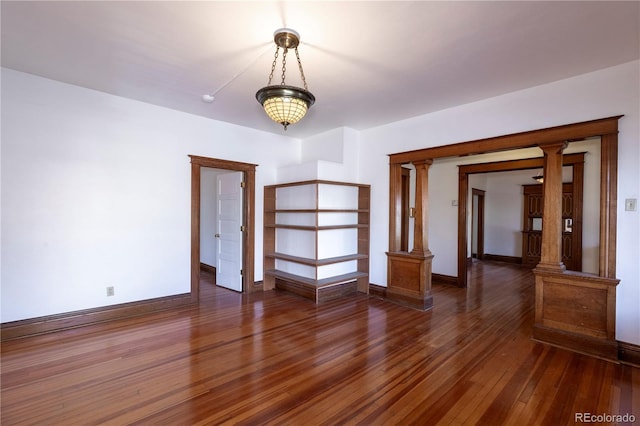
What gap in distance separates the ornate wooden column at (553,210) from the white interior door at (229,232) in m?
4.17

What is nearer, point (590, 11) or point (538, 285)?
point (590, 11)

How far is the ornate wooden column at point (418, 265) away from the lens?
4227mm

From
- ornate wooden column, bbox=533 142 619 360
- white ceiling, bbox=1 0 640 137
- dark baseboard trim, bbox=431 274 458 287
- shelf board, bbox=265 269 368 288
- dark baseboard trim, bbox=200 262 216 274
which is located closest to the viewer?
white ceiling, bbox=1 0 640 137

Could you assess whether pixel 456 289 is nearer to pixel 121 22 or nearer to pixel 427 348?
pixel 427 348

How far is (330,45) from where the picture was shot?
2.53 meters

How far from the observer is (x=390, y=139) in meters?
4.70

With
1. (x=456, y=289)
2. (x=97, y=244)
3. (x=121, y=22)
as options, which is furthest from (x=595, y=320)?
(x=97, y=244)

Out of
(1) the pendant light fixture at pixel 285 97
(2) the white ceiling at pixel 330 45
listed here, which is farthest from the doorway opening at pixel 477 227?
(1) the pendant light fixture at pixel 285 97

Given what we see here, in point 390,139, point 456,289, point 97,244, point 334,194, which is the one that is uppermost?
point 390,139

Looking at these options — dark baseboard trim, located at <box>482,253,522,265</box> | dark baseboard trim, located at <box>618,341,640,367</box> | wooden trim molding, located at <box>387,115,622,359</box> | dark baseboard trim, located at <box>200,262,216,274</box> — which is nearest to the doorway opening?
dark baseboard trim, located at <box>482,253,522,265</box>

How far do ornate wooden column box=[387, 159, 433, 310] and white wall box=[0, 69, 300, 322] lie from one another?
3138 mm

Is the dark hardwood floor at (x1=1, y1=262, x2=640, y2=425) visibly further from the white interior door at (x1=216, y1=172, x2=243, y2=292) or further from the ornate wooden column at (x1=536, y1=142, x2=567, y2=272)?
the white interior door at (x1=216, y1=172, x2=243, y2=292)

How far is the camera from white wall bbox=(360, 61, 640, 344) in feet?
9.00

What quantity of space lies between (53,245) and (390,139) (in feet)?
15.0
